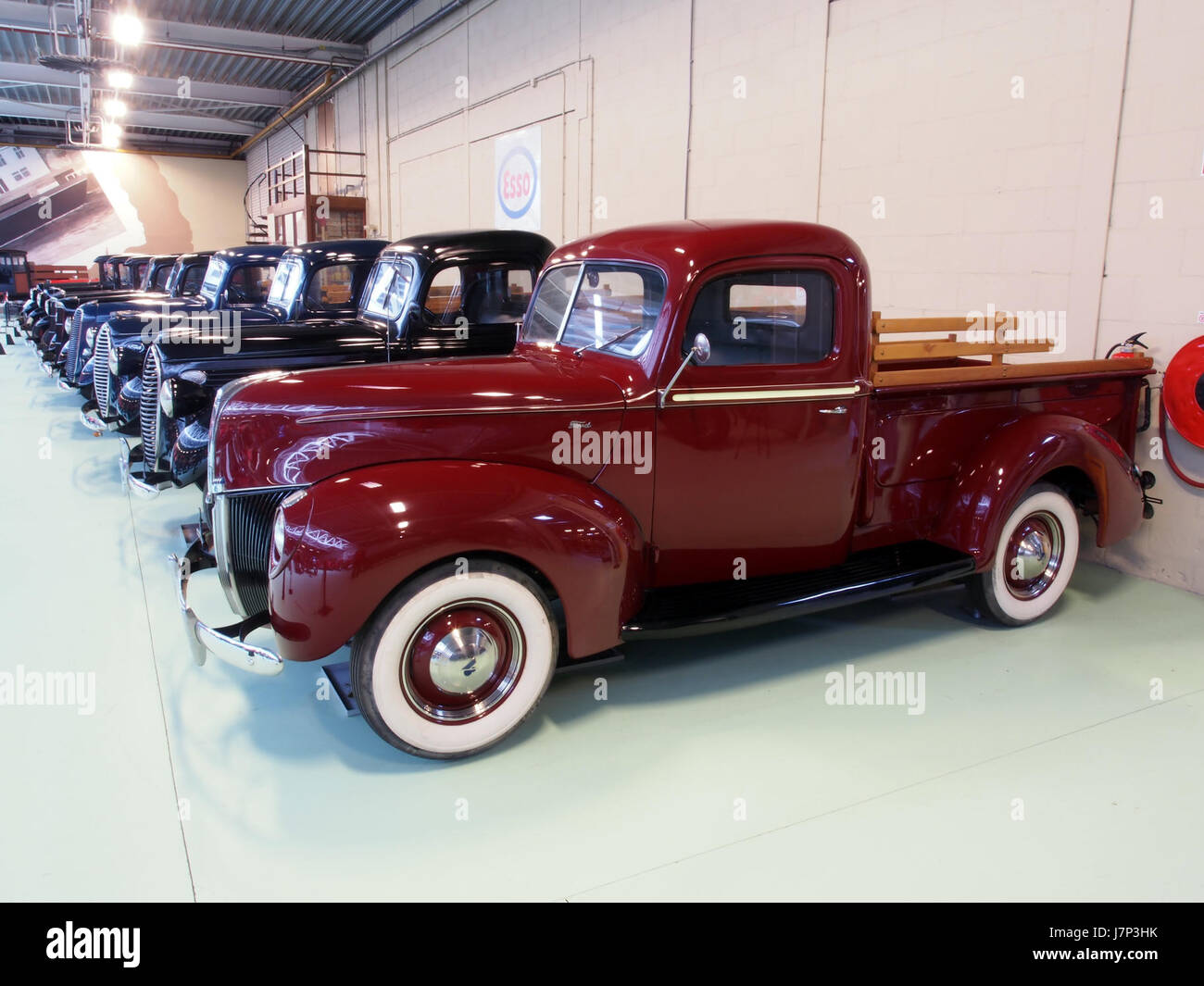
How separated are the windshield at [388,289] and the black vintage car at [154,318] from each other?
976 millimetres

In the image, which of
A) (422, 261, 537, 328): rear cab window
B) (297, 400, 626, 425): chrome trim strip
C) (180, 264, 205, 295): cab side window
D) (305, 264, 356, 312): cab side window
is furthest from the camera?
(180, 264, 205, 295): cab side window

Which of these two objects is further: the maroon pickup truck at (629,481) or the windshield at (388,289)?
the windshield at (388,289)

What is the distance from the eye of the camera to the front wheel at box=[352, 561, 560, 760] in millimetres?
2562

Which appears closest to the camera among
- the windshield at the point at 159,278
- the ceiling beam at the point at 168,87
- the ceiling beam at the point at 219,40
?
the windshield at the point at 159,278

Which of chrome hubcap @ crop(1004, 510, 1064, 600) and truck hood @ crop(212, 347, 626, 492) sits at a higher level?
truck hood @ crop(212, 347, 626, 492)

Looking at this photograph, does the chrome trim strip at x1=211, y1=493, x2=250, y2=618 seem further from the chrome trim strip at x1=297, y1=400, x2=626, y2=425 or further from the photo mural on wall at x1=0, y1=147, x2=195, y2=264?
the photo mural on wall at x1=0, y1=147, x2=195, y2=264

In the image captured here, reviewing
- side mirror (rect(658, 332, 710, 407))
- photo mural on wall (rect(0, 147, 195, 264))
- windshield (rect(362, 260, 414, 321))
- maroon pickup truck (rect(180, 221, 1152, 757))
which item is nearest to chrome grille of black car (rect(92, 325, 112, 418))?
windshield (rect(362, 260, 414, 321))

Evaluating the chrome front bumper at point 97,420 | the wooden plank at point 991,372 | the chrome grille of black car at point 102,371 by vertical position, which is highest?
the wooden plank at point 991,372

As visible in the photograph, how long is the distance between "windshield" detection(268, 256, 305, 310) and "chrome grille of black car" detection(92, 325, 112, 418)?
4.12ft

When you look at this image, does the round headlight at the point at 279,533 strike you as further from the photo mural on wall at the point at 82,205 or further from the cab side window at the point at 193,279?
the photo mural on wall at the point at 82,205

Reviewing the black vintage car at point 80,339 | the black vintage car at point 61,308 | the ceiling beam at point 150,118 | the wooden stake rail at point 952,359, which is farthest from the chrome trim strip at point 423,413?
the ceiling beam at point 150,118

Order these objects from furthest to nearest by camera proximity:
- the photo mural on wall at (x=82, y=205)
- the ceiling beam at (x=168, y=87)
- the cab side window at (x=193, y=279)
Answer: the photo mural on wall at (x=82, y=205)
the ceiling beam at (x=168, y=87)
the cab side window at (x=193, y=279)

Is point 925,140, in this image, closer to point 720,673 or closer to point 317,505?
point 720,673

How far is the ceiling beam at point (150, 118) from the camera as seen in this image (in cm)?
1997
